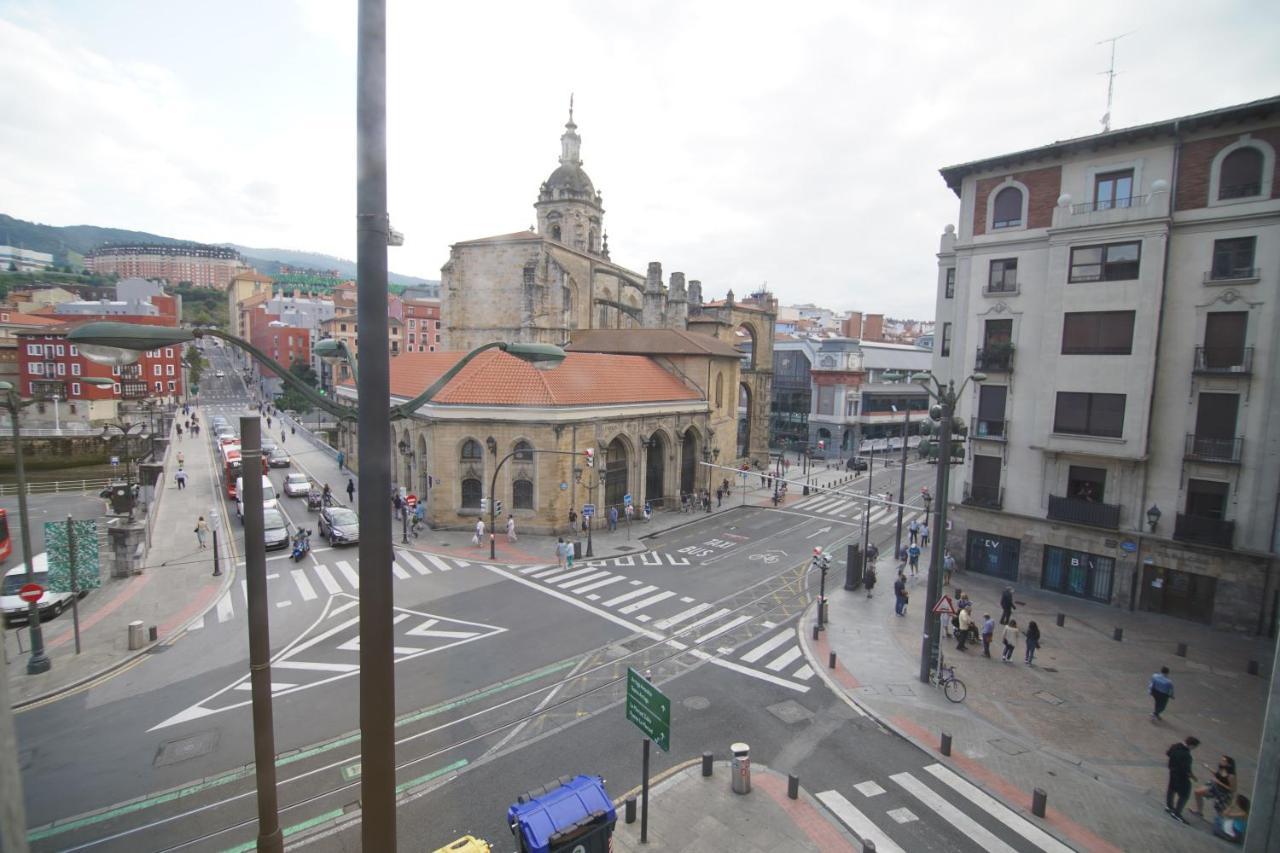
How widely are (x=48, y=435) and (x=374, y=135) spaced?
233 ft

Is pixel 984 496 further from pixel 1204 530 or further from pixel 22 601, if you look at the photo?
pixel 22 601

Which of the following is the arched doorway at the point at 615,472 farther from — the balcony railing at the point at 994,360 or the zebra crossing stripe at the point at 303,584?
the balcony railing at the point at 994,360

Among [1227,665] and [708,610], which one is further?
[708,610]

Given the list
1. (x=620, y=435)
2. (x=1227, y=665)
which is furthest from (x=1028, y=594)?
(x=620, y=435)

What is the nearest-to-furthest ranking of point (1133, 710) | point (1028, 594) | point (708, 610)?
point (1133, 710), point (708, 610), point (1028, 594)

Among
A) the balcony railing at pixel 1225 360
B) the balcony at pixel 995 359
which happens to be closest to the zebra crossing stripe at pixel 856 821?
the balcony at pixel 995 359

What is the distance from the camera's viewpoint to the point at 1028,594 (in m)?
23.8

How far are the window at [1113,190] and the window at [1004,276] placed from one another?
10.4 ft

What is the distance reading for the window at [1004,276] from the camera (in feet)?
80.5

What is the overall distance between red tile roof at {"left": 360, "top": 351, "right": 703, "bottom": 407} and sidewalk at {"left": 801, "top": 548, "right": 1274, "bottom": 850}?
1656cm

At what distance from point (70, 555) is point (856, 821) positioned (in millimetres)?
20702

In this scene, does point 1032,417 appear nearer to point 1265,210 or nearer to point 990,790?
point 1265,210

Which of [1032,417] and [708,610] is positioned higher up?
[1032,417]

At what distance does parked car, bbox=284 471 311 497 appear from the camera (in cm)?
3822
